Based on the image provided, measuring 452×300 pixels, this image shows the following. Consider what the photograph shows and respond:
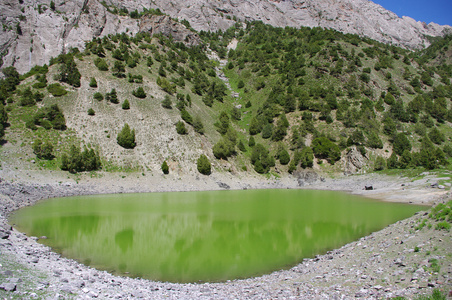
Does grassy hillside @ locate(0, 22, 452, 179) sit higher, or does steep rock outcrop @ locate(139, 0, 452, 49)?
steep rock outcrop @ locate(139, 0, 452, 49)

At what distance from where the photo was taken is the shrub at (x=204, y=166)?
5397 centimetres

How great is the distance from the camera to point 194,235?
18.8 m

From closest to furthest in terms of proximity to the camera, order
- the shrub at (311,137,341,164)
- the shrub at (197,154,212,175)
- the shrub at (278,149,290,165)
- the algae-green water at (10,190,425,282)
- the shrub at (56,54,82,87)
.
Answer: the algae-green water at (10,190,425,282), the shrub at (197,154,212,175), the shrub at (56,54,82,87), the shrub at (311,137,341,164), the shrub at (278,149,290,165)

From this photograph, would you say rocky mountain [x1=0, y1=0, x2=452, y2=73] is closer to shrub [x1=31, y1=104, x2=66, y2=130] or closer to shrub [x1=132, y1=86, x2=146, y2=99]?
shrub [x1=31, y1=104, x2=66, y2=130]

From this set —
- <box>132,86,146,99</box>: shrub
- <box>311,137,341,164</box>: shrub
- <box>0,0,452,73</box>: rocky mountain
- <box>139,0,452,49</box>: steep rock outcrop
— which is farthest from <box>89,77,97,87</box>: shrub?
<box>139,0,452,49</box>: steep rock outcrop

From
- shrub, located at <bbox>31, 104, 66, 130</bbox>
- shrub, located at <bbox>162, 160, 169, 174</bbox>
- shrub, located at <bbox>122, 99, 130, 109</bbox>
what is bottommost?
shrub, located at <bbox>162, 160, 169, 174</bbox>

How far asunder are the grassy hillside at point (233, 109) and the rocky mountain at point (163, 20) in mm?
16097

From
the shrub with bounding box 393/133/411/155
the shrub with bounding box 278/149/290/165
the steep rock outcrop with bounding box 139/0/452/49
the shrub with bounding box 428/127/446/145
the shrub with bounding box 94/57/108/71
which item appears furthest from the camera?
the steep rock outcrop with bounding box 139/0/452/49

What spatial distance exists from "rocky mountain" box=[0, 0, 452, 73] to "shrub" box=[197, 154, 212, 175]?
6382 cm

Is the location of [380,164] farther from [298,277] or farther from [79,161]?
[79,161]

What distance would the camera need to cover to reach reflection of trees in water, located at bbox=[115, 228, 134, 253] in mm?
16062

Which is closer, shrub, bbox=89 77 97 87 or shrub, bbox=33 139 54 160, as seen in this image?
shrub, bbox=33 139 54 160

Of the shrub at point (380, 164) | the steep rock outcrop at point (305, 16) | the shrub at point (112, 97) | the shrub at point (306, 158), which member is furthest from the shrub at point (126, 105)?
the steep rock outcrop at point (305, 16)

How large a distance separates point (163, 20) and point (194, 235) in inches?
4515
